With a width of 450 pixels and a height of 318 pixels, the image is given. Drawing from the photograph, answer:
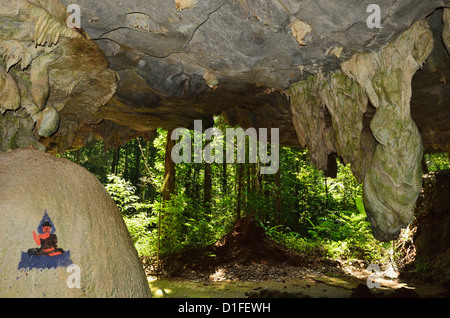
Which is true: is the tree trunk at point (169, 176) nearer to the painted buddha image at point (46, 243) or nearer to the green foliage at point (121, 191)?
the green foliage at point (121, 191)

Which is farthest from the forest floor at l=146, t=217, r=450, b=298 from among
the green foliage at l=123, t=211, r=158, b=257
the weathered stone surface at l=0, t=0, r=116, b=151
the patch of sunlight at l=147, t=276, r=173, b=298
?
the weathered stone surface at l=0, t=0, r=116, b=151

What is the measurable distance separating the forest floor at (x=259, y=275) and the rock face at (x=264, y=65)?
11.1ft

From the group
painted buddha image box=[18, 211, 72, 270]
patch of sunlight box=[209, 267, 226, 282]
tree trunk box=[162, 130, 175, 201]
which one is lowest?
patch of sunlight box=[209, 267, 226, 282]

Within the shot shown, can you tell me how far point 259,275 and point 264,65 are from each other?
6.64 m

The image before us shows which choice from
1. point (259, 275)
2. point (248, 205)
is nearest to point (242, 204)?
point (248, 205)

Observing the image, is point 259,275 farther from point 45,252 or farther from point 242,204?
point 45,252

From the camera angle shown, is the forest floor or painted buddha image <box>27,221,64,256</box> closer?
painted buddha image <box>27,221,64,256</box>

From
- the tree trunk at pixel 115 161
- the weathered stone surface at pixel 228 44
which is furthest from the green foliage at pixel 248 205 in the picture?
the weathered stone surface at pixel 228 44

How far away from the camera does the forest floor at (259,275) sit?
7758mm

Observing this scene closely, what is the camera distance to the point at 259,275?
9.83m

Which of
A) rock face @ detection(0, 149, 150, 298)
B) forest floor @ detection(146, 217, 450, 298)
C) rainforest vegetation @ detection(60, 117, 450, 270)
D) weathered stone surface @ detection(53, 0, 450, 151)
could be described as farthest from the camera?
rainforest vegetation @ detection(60, 117, 450, 270)

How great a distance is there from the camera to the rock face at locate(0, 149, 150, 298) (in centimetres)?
292

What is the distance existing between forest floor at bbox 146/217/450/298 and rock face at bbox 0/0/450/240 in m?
3.37

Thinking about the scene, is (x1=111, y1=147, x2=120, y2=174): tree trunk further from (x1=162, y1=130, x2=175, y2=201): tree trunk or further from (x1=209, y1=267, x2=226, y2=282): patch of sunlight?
(x1=209, y1=267, x2=226, y2=282): patch of sunlight
